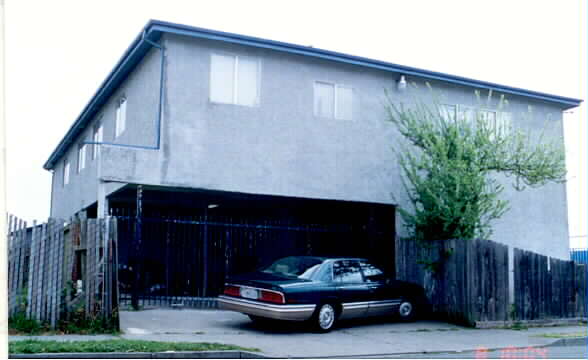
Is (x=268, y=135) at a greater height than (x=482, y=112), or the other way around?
(x=482, y=112)

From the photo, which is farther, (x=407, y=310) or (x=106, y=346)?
(x=407, y=310)

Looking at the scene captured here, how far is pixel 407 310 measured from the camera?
1461 centimetres

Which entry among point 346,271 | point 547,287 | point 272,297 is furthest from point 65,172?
point 547,287

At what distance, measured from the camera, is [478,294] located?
15086mm

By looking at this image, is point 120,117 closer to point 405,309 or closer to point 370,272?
point 370,272

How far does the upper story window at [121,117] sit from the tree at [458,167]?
6.86m

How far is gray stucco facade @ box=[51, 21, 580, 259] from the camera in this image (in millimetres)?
15039

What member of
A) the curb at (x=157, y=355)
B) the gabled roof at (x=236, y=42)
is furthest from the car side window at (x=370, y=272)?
the gabled roof at (x=236, y=42)

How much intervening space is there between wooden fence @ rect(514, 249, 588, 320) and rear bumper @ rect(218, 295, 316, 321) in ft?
20.0

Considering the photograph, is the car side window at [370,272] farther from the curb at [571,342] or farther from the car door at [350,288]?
the curb at [571,342]

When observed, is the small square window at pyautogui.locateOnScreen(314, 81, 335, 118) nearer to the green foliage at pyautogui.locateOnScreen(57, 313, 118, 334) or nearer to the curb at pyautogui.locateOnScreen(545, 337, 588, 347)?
the curb at pyautogui.locateOnScreen(545, 337, 588, 347)

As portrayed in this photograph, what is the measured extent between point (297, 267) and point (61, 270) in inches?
168

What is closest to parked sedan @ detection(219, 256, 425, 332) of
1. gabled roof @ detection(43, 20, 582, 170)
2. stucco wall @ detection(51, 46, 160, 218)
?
stucco wall @ detection(51, 46, 160, 218)

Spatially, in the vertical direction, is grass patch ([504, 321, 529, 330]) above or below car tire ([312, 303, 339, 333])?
below
